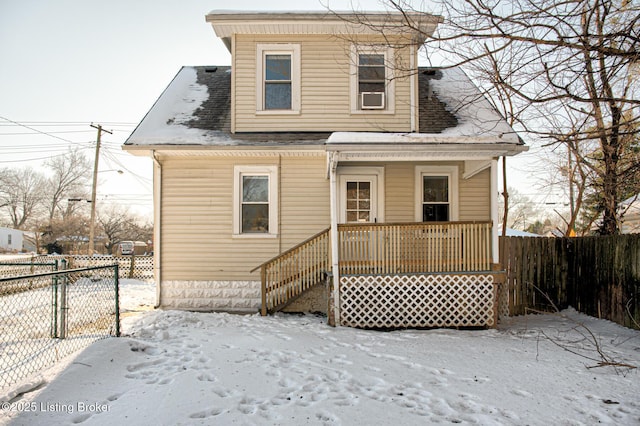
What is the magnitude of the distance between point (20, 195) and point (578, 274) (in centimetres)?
6237

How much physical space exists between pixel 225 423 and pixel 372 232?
495 cm

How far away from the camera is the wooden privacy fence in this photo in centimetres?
644

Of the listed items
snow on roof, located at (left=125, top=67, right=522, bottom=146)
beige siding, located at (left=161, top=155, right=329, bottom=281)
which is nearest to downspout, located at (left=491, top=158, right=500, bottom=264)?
snow on roof, located at (left=125, top=67, right=522, bottom=146)

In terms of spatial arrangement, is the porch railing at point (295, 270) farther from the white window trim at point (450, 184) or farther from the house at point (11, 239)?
the house at point (11, 239)

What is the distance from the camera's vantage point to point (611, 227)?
9.00m

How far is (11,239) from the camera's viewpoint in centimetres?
4766

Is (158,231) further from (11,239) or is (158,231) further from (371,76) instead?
(11,239)

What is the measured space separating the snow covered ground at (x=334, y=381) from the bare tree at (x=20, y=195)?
5622 centimetres

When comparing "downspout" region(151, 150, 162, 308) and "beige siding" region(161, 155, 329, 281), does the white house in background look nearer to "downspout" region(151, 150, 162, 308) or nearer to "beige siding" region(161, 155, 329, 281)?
"downspout" region(151, 150, 162, 308)

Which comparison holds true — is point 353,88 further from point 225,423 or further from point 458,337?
point 225,423

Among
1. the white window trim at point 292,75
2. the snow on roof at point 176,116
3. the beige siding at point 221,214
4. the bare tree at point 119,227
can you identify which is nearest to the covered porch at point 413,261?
the beige siding at point 221,214

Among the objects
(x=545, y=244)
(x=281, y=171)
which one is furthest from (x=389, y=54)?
(x=545, y=244)

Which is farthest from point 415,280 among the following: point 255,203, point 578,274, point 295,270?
point 255,203

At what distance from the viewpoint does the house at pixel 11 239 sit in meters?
46.3
